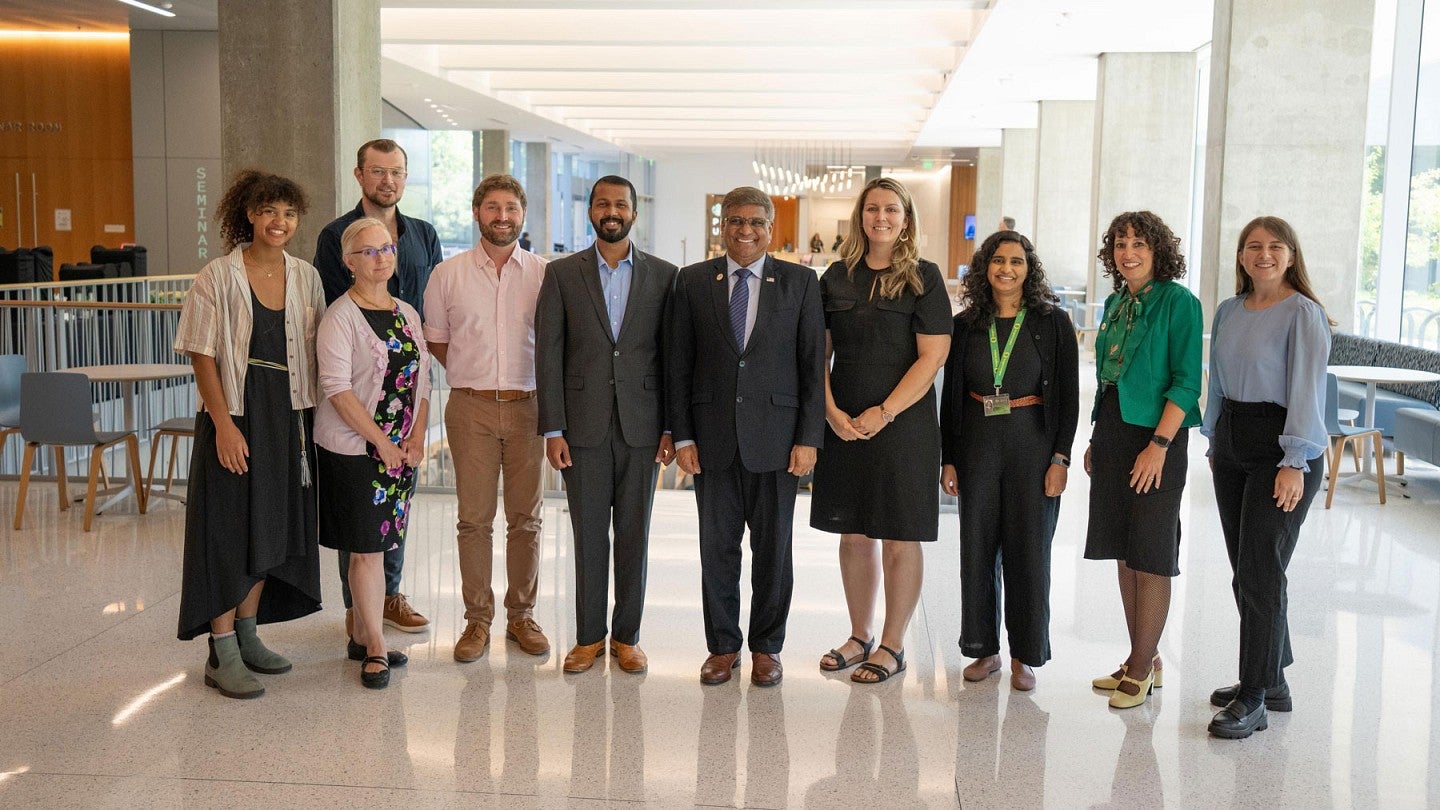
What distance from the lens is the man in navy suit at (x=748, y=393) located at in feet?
13.3

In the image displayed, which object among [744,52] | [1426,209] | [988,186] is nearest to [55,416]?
[1426,209]

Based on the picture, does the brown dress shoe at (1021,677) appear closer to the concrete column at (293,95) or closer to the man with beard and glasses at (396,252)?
the man with beard and glasses at (396,252)

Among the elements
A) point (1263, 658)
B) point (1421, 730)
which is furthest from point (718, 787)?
point (1421, 730)

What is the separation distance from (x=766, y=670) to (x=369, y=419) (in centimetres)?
162

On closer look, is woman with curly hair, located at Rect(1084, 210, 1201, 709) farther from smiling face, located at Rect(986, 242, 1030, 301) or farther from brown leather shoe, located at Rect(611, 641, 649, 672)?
brown leather shoe, located at Rect(611, 641, 649, 672)

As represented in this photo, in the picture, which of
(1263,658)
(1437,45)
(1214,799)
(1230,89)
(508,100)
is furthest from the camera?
(508,100)

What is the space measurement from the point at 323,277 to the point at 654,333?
1.35 metres

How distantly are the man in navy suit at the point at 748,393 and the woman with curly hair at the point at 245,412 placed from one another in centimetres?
130

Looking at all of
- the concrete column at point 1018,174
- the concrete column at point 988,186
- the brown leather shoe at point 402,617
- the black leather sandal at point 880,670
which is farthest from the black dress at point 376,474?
the concrete column at point 988,186

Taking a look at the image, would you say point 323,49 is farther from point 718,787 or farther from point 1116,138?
point 1116,138

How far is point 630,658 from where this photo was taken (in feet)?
14.4

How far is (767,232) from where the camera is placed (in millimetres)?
4180

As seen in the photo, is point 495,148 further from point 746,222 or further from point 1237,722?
point 1237,722

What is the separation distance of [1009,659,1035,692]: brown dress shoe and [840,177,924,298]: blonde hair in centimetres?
139
